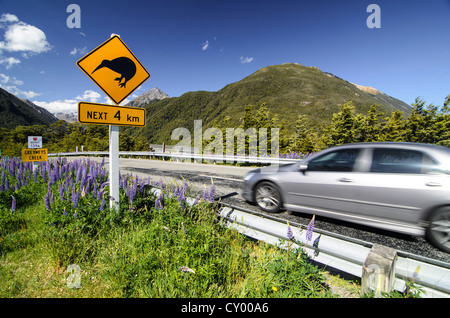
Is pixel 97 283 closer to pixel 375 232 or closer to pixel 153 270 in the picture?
pixel 153 270

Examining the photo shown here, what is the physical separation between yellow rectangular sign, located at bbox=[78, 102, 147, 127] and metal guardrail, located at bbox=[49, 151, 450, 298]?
2.13 m

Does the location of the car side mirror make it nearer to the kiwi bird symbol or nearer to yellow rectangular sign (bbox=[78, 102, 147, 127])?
yellow rectangular sign (bbox=[78, 102, 147, 127])

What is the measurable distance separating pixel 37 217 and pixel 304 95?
453 ft

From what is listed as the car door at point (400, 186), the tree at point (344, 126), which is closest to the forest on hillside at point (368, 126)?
the tree at point (344, 126)

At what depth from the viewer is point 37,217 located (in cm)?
349

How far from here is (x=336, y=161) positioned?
3.98 metres

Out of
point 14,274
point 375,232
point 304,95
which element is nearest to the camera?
point 14,274

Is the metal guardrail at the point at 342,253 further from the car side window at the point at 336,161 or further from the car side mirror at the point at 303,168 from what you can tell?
the car side window at the point at 336,161

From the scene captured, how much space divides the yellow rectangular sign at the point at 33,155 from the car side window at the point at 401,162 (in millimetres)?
8185

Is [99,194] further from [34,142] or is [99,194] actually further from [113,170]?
[34,142]

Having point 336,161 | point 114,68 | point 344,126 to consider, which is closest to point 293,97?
point 344,126

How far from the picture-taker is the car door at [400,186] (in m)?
2.96
